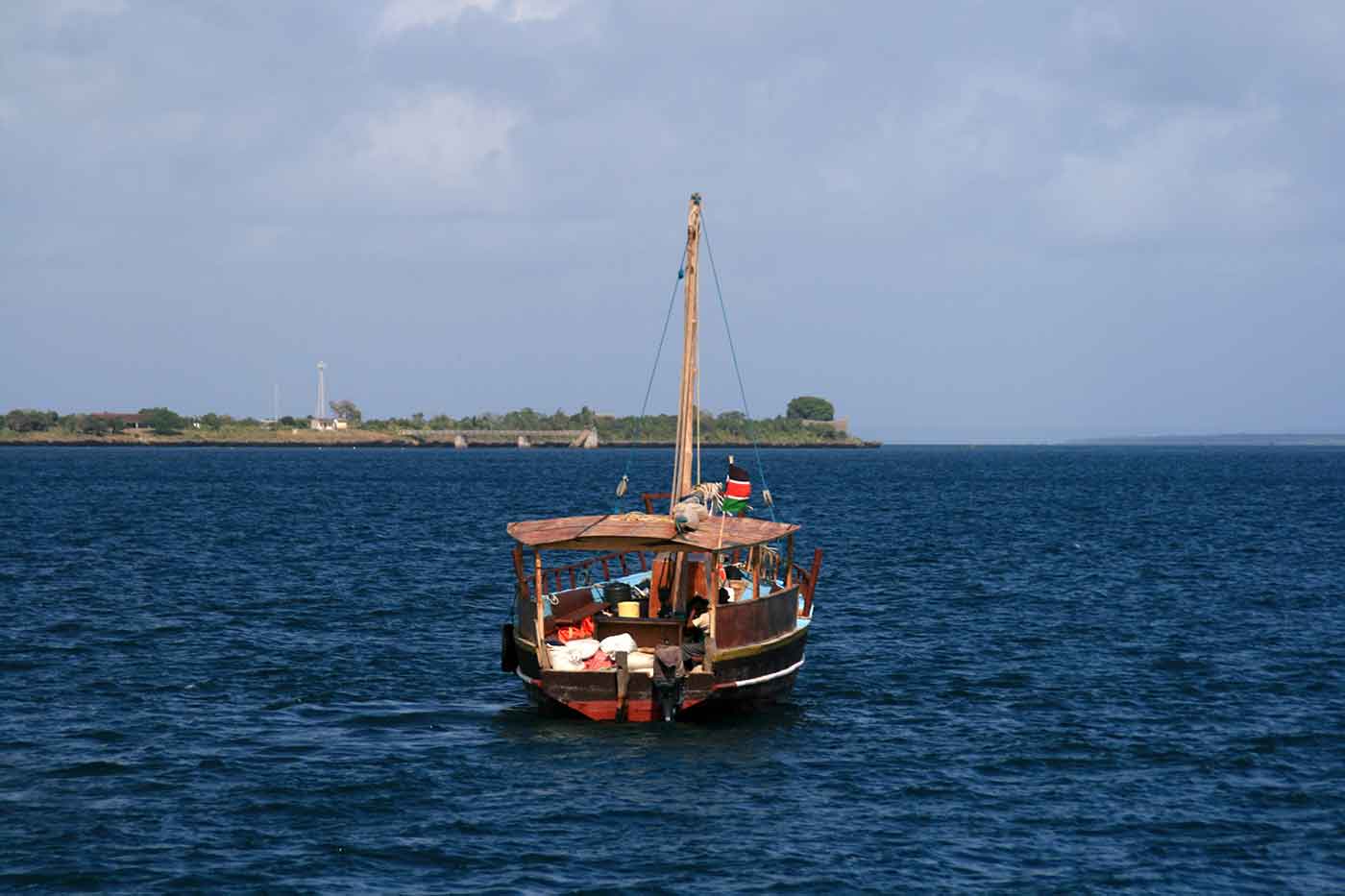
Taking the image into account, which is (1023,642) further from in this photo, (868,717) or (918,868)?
(918,868)

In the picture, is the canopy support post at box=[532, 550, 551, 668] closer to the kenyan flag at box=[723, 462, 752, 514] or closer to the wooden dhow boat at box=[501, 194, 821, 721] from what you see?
the wooden dhow boat at box=[501, 194, 821, 721]

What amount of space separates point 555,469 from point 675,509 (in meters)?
147

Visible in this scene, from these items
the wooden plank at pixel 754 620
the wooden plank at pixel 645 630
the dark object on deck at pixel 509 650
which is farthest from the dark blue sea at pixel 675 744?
the wooden plank at pixel 645 630

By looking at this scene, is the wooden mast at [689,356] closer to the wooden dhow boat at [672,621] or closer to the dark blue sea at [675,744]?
the wooden dhow boat at [672,621]

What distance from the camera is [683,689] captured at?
2620cm

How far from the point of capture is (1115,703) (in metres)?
29.3

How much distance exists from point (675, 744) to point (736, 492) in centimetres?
765

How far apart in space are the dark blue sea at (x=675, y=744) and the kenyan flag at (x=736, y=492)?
4.53 metres

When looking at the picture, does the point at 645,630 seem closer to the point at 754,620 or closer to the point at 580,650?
the point at 580,650

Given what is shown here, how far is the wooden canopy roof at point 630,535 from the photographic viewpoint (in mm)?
26828

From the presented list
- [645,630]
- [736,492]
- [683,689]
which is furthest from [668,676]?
[736,492]

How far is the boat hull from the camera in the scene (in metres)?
26.3

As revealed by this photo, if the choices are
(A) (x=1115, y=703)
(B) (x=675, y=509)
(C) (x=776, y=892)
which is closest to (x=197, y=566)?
(B) (x=675, y=509)

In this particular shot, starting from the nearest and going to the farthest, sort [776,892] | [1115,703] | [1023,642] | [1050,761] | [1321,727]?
[776,892] < [1050,761] < [1321,727] < [1115,703] < [1023,642]
